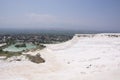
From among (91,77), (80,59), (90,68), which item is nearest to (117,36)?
(80,59)

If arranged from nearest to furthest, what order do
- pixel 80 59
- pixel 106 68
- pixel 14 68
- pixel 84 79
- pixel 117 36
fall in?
pixel 84 79, pixel 106 68, pixel 14 68, pixel 80 59, pixel 117 36

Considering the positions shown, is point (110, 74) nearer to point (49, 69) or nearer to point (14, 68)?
point (49, 69)

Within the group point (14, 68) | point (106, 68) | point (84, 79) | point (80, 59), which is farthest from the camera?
point (80, 59)

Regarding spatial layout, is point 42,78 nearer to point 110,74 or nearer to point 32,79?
point 32,79

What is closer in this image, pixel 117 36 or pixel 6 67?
pixel 6 67

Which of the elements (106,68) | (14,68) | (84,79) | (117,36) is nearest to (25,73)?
(14,68)

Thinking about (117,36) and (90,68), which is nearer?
(90,68)

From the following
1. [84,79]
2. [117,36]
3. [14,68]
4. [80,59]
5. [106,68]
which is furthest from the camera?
[117,36]

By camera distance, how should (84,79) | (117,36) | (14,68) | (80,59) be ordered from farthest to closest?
(117,36) → (80,59) → (14,68) → (84,79)
